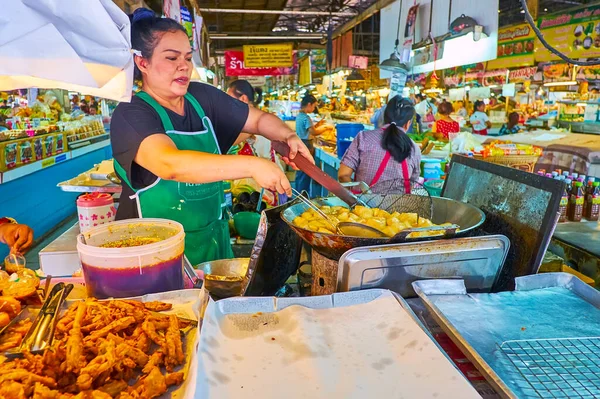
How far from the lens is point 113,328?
3.87 ft

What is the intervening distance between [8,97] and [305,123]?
5.23 metres

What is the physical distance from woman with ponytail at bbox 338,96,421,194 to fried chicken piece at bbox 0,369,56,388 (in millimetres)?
3182

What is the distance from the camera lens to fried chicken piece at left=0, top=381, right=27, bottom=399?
909 millimetres

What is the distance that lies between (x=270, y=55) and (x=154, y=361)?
1264 centimetres

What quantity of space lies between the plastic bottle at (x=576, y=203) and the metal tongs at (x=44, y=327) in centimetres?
322

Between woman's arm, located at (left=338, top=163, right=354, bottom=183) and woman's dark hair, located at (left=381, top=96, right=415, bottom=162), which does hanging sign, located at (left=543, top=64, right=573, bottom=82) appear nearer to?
woman's dark hair, located at (left=381, top=96, right=415, bottom=162)

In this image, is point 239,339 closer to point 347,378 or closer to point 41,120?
point 347,378

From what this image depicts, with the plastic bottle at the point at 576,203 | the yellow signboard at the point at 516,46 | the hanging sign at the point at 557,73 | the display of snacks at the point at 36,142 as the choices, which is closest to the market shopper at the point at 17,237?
the plastic bottle at the point at 576,203

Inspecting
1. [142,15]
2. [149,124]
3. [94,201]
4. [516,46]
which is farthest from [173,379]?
[516,46]

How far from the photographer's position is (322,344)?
119 centimetres

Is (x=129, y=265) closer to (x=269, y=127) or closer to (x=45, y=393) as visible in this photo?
(x=45, y=393)

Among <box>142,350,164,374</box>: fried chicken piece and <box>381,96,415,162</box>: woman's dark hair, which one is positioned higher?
<box>381,96,415,162</box>: woman's dark hair

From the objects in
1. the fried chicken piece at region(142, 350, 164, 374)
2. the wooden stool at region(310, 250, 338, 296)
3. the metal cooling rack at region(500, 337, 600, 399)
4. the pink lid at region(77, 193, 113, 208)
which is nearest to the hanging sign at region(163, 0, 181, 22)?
the pink lid at region(77, 193, 113, 208)

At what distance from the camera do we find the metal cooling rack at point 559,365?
990 mm
